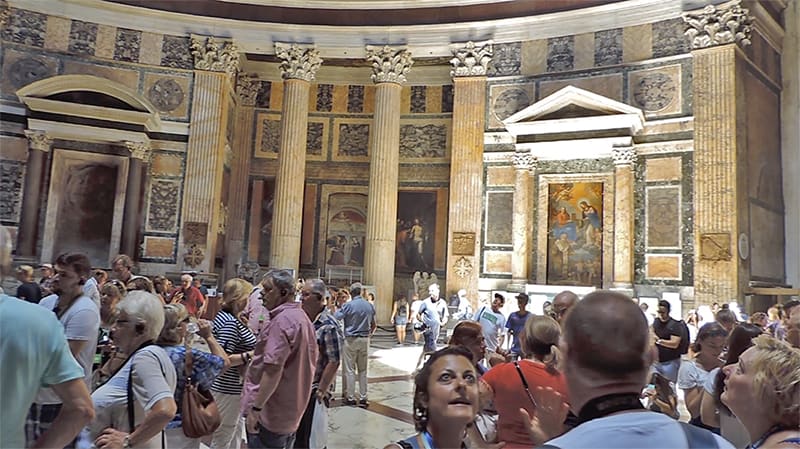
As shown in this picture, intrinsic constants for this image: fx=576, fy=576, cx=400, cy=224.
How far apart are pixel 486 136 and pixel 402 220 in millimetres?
4956

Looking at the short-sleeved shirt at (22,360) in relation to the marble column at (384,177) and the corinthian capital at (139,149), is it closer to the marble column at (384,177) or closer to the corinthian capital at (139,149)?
the marble column at (384,177)

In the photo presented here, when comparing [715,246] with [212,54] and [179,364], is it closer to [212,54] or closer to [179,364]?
[179,364]

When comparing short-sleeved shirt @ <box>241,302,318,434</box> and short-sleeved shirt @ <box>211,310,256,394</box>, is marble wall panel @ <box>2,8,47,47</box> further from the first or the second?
short-sleeved shirt @ <box>241,302,318,434</box>

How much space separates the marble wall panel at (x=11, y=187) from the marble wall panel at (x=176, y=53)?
5.03 m

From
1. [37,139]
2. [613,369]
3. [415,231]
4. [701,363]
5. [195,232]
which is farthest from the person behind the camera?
[415,231]

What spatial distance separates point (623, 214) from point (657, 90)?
10.9ft

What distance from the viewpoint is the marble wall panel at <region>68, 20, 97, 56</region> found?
16.7m

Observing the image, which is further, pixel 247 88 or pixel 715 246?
pixel 247 88

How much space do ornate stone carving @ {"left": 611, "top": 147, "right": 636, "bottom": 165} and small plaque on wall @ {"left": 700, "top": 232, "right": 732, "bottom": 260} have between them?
2.49 metres

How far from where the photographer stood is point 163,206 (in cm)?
1722

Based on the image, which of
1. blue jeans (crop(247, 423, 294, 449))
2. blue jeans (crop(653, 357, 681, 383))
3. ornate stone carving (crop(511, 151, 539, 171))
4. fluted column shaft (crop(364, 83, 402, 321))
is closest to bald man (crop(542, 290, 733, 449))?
blue jeans (crop(247, 423, 294, 449))

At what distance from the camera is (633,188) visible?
14727mm

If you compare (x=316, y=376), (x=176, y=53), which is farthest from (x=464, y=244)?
(x=316, y=376)

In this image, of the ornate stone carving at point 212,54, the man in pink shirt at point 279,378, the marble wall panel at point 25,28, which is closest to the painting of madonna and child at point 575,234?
the ornate stone carving at point 212,54
